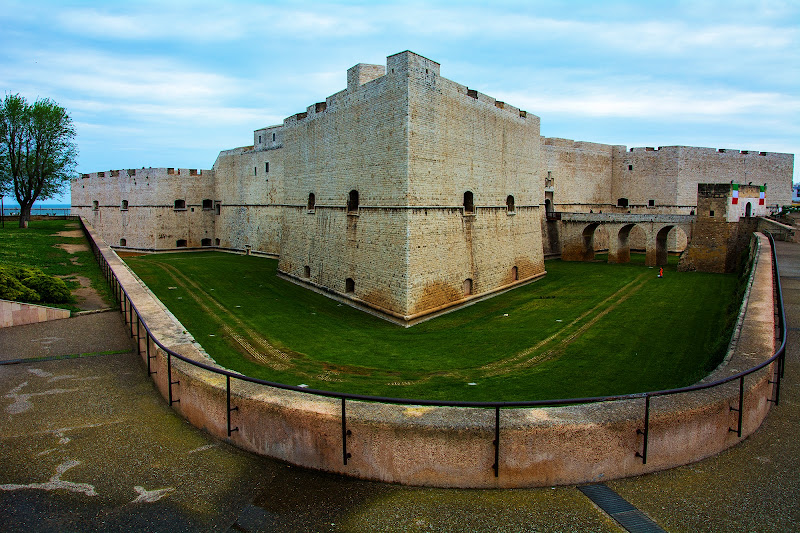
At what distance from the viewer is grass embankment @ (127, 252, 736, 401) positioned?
1133cm

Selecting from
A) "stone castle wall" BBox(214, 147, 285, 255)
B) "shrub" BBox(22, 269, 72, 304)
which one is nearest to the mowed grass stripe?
"shrub" BBox(22, 269, 72, 304)

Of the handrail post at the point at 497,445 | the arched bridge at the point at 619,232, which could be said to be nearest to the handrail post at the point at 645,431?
the handrail post at the point at 497,445

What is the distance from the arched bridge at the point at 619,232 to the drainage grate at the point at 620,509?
25194mm

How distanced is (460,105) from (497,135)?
11.4ft

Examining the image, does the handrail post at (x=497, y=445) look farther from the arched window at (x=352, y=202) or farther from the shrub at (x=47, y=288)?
the arched window at (x=352, y=202)

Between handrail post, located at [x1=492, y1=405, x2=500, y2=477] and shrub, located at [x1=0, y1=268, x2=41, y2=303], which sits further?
shrub, located at [x1=0, y1=268, x2=41, y2=303]

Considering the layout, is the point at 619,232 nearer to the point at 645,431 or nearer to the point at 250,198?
the point at 250,198

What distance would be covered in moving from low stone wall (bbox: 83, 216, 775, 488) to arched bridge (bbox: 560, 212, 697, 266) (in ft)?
79.2

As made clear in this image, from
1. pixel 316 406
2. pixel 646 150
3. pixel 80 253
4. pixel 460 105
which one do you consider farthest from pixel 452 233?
pixel 646 150

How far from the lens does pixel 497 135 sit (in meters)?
22.3

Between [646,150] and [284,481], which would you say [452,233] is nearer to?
[284,481]

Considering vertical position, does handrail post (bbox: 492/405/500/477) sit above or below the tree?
below

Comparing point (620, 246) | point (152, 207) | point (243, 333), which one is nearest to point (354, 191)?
point (243, 333)

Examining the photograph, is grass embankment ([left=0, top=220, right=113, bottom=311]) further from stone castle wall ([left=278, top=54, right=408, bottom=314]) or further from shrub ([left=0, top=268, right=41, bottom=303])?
stone castle wall ([left=278, top=54, right=408, bottom=314])
